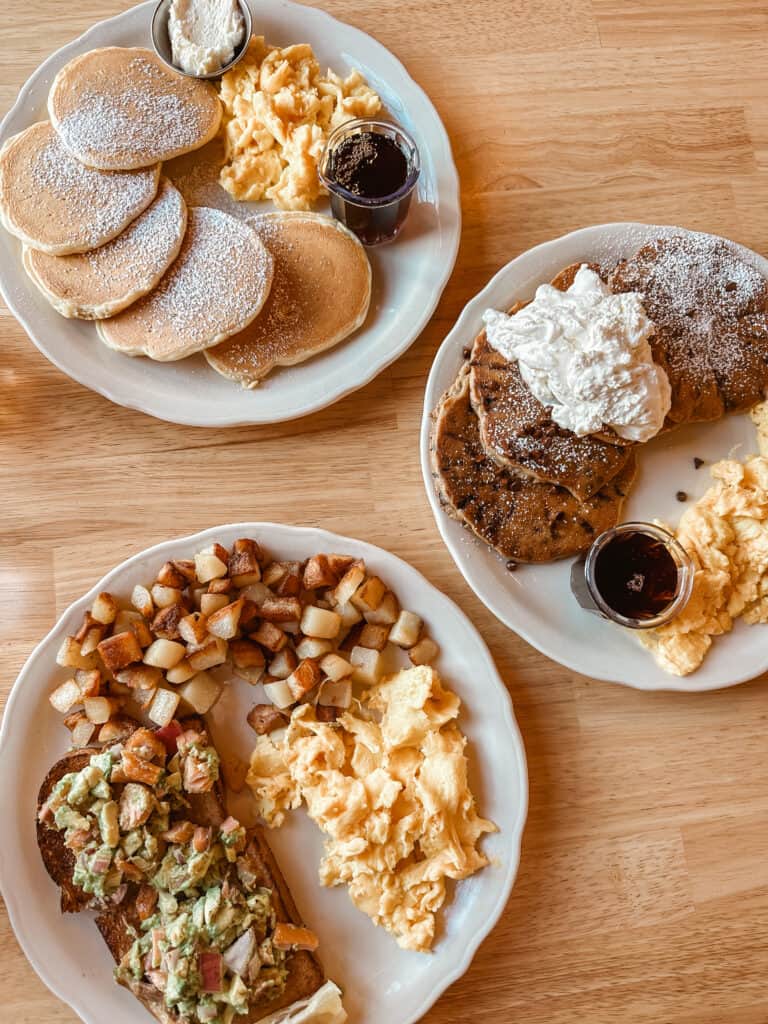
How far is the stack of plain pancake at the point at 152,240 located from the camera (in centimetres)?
231

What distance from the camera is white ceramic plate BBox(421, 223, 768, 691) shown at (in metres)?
2.34

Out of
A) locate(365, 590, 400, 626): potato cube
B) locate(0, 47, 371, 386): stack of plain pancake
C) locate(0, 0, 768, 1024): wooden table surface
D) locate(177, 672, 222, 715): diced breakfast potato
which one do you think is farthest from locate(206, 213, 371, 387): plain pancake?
locate(177, 672, 222, 715): diced breakfast potato

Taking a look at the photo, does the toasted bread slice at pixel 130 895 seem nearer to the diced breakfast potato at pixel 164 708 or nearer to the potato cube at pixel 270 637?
the diced breakfast potato at pixel 164 708

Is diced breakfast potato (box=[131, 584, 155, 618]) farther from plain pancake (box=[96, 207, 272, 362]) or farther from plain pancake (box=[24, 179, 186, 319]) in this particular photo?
plain pancake (box=[24, 179, 186, 319])

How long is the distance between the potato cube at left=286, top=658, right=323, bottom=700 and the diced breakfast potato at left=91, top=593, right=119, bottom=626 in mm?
457

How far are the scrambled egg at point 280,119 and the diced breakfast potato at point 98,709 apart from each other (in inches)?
52.9

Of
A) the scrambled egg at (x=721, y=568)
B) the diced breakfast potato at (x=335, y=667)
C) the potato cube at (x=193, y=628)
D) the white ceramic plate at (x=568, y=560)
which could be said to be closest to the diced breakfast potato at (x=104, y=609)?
the potato cube at (x=193, y=628)

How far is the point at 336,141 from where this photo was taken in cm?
239

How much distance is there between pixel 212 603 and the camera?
2.25m

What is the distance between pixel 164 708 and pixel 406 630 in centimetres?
61

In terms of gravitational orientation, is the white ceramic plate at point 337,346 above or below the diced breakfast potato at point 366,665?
above

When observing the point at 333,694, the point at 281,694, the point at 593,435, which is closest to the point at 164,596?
the point at 281,694

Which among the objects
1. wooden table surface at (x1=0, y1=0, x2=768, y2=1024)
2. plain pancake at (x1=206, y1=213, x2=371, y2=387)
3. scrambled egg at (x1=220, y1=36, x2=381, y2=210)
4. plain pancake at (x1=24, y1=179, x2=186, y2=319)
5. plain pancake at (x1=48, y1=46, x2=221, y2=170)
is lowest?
wooden table surface at (x1=0, y1=0, x2=768, y2=1024)

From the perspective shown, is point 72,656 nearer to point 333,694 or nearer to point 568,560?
point 333,694
